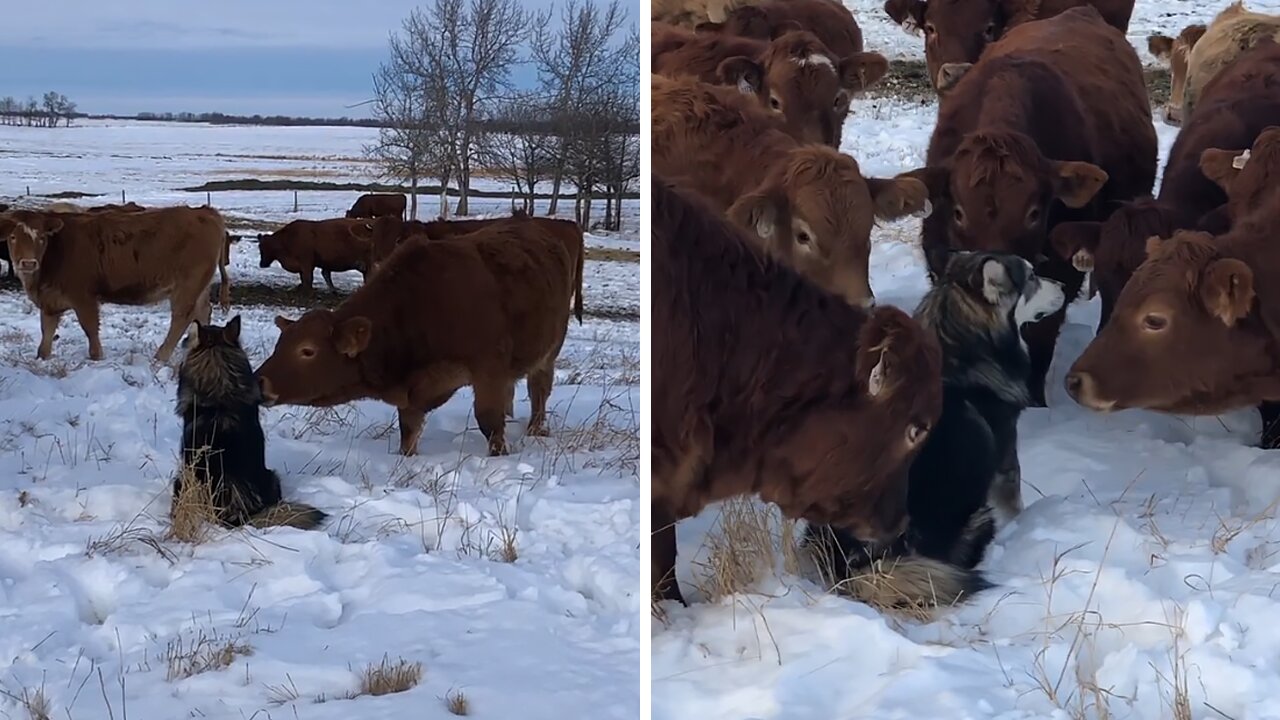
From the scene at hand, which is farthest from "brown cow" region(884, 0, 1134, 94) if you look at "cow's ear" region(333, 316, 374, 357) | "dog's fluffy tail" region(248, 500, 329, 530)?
"dog's fluffy tail" region(248, 500, 329, 530)

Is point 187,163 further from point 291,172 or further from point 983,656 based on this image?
point 983,656

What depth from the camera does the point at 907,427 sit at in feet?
7.48

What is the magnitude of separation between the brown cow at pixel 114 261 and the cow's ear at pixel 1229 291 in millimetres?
3361

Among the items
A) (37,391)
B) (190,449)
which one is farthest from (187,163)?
(190,449)

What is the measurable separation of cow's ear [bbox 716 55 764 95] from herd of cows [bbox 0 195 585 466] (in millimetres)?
1151

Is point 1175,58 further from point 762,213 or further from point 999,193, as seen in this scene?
point 762,213

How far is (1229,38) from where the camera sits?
2785mm

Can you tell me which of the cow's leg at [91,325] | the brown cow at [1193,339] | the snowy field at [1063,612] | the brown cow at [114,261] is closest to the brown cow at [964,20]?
the snowy field at [1063,612]

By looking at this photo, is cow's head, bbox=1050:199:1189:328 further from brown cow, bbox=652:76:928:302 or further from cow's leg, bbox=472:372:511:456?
cow's leg, bbox=472:372:511:456

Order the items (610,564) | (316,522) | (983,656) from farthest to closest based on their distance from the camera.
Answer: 1. (316,522)
2. (610,564)
3. (983,656)

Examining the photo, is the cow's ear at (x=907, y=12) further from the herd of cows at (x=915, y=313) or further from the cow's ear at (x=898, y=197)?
the cow's ear at (x=898, y=197)

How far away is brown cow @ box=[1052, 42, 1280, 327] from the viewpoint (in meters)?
2.42

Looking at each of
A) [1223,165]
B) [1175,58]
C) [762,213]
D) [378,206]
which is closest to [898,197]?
[762,213]

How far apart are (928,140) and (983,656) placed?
121 cm
